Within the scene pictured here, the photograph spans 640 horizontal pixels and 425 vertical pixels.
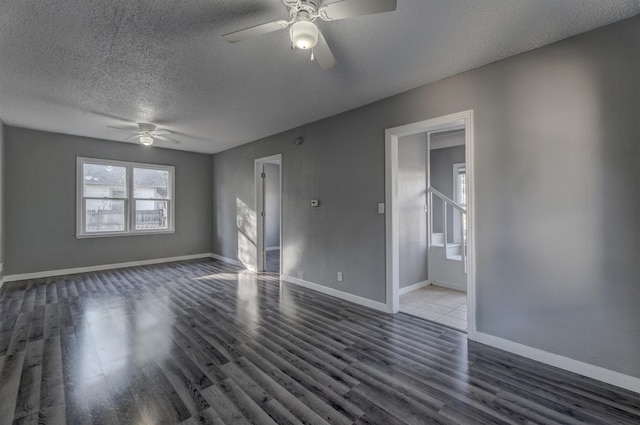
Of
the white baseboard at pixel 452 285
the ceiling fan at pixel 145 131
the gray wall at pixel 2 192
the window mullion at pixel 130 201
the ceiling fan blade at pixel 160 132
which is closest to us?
the white baseboard at pixel 452 285

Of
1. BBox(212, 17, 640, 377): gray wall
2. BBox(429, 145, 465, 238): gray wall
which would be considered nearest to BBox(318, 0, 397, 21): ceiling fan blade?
BBox(212, 17, 640, 377): gray wall

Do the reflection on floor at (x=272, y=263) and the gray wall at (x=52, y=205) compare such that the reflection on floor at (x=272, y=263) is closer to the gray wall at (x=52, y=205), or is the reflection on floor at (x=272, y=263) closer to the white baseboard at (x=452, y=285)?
the gray wall at (x=52, y=205)

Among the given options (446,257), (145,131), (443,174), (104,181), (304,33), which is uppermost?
(145,131)

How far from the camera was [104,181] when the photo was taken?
5926 mm

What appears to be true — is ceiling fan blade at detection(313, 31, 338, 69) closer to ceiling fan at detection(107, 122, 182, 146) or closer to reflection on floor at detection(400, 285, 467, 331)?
reflection on floor at detection(400, 285, 467, 331)

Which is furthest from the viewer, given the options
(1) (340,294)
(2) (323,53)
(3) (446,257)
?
(3) (446,257)

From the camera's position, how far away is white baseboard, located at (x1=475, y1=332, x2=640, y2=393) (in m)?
2.09

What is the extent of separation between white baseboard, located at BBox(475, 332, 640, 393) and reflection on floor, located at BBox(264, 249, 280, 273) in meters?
4.14

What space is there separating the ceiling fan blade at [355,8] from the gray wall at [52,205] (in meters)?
6.07

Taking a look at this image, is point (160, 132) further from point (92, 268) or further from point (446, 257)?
point (446, 257)

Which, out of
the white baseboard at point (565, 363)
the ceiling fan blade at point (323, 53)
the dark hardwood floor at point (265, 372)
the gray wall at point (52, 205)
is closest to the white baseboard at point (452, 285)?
the dark hardwood floor at point (265, 372)

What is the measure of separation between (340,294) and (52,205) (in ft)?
18.3

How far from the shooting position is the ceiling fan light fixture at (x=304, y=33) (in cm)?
181

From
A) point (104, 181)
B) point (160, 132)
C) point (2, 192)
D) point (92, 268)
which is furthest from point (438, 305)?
point (2, 192)
